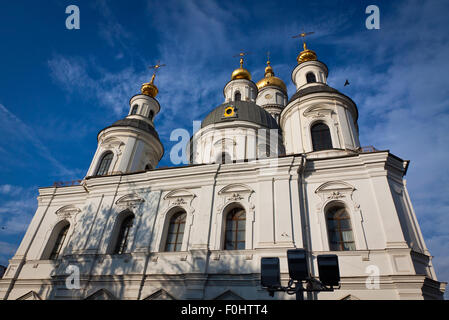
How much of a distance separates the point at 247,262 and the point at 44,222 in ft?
40.9

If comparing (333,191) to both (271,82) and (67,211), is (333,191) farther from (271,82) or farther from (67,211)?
(271,82)

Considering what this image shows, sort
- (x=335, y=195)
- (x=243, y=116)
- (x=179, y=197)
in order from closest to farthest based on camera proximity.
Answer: (x=335, y=195)
(x=179, y=197)
(x=243, y=116)

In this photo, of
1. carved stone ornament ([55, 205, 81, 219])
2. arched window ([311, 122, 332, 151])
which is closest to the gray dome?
arched window ([311, 122, 332, 151])

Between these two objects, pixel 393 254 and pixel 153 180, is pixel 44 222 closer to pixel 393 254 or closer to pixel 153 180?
pixel 153 180

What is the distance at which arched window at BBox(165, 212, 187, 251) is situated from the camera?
12833mm

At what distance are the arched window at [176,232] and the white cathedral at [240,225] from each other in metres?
0.05

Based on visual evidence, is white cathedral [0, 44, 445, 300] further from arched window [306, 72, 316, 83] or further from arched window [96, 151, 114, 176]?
arched window [306, 72, 316, 83]

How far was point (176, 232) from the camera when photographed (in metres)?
13.2

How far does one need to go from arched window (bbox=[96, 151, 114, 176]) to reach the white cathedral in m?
1.41

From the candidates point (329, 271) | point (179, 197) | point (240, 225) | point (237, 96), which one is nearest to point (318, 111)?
point (240, 225)

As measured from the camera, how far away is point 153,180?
14734mm

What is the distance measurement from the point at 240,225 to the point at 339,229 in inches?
163

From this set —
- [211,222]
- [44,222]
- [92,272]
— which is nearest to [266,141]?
[211,222]

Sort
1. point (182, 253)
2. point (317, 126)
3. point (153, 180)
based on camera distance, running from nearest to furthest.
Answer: point (182, 253) → point (153, 180) → point (317, 126)
